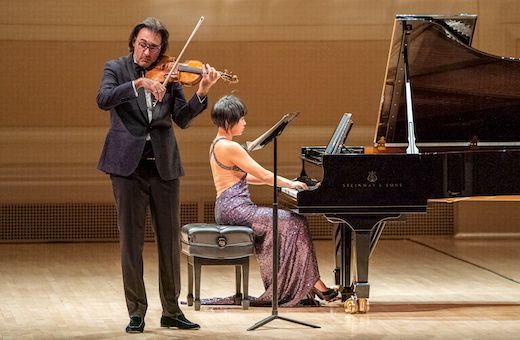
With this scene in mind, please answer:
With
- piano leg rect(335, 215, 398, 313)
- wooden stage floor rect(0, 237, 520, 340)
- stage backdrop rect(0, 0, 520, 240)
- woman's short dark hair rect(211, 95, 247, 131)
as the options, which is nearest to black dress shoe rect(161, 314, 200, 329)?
wooden stage floor rect(0, 237, 520, 340)

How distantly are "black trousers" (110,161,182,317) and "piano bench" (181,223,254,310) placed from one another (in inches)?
23.9

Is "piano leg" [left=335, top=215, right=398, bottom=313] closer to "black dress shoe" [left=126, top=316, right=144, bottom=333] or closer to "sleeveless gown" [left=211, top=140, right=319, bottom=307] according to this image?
"sleeveless gown" [left=211, top=140, right=319, bottom=307]

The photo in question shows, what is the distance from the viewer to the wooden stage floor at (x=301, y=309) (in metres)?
5.34

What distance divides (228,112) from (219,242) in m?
0.74

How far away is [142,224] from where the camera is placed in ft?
17.1

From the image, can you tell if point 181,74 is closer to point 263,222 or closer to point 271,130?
point 271,130

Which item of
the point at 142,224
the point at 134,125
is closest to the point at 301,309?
the point at 142,224

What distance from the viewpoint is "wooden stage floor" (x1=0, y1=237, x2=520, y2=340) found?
5340 millimetres

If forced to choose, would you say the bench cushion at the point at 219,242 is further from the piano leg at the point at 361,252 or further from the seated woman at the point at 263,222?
the piano leg at the point at 361,252

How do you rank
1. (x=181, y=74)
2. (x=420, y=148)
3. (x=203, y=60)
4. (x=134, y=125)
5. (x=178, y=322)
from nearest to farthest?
(x=181, y=74) < (x=134, y=125) < (x=178, y=322) < (x=420, y=148) < (x=203, y=60)

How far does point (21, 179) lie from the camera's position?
912 cm

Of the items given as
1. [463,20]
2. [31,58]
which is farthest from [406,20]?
[31,58]

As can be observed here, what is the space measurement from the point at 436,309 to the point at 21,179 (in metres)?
4.31

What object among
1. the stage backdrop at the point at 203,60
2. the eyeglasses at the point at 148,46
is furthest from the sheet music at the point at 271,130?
the stage backdrop at the point at 203,60
